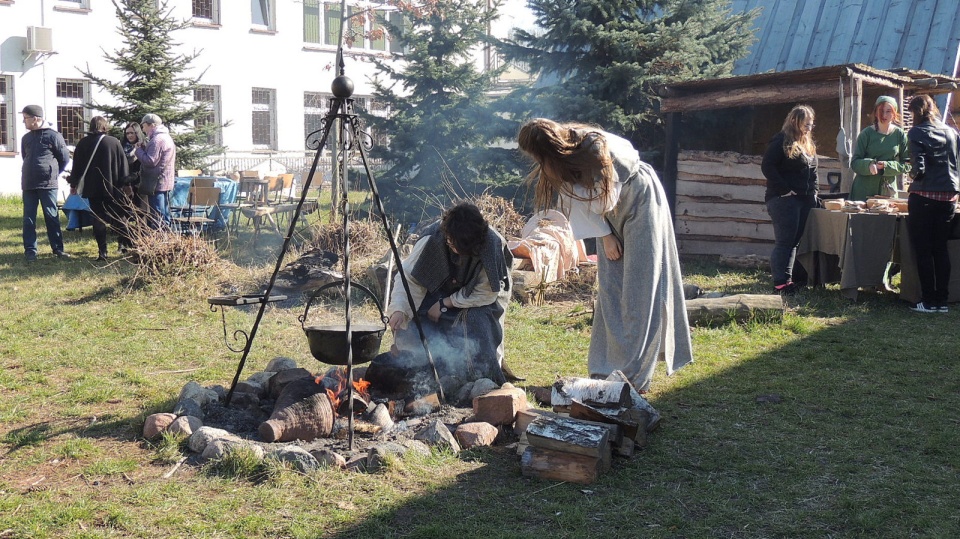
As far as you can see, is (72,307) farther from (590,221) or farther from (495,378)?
(590,221)

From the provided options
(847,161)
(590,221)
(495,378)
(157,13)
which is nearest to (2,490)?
(495,378)

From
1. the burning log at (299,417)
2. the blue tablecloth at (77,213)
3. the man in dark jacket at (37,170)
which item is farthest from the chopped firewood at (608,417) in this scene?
the blue tablecloth at (77,213)

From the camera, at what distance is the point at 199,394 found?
4.87m

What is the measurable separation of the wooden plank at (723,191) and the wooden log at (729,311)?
3.53m

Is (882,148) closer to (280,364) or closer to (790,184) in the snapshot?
(790,184)

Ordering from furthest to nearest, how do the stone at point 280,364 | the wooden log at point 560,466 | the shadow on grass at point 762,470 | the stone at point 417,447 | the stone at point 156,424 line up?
the stone at point 280,364, the stone at point 156,424, the stone at point 417,447, the wooden log at point 560,466, the shadow on grass at point 762,470

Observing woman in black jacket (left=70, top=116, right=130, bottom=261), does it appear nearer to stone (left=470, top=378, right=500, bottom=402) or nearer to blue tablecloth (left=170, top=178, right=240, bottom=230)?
blue tablecloth (left=170, top=178, right=240, bottom=230)

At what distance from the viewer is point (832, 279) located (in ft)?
28.2

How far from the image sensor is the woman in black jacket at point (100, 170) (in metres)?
10.6

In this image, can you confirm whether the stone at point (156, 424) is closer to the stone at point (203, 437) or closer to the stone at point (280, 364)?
the stone at point (203, 437)

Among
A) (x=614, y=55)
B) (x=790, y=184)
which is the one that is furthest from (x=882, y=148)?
(x=614, y=55)

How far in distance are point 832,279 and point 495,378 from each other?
4.76 metres

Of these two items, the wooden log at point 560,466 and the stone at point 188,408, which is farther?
the stone at point 188,408

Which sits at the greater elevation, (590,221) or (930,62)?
(930,62)
